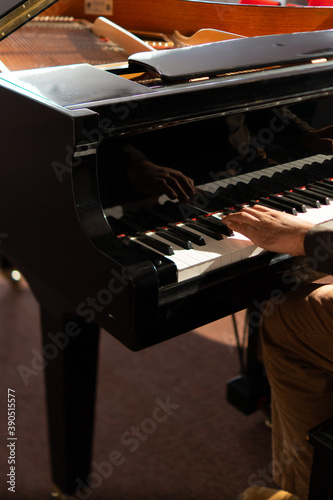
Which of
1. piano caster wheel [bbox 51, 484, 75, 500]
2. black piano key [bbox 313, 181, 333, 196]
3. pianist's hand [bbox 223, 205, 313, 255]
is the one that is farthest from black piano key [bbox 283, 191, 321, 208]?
piano caster wheel [bbox 51, 484, 75, 500]

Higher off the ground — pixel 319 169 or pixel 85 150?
pixel 85 150

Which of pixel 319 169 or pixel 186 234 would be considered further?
pixel 319 169

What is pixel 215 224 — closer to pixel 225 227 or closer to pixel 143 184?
pixel 225 227

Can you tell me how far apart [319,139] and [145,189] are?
65 cm

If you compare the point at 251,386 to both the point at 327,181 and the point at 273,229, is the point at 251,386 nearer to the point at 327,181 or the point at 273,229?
the point at 327,181

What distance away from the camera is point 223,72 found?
5.20 ft

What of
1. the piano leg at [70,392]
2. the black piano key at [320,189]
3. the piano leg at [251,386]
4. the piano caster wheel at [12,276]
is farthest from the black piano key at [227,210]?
the piano caster wheel at [12,276]

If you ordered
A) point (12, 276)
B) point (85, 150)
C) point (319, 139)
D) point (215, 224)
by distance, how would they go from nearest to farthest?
1. point (85, 150)
2. point (215, 224)
3. point (319, 139)
4. point (12, 276)

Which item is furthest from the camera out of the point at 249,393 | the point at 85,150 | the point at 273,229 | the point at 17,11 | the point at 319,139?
the point at 249,393

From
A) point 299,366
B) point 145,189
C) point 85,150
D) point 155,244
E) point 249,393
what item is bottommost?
point 249,393

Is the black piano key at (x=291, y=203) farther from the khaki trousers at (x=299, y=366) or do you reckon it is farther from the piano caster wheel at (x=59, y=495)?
the piano caster wheel at (x=59, y=495)

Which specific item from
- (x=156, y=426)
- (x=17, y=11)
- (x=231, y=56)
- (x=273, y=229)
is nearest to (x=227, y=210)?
(x=273, y=229)

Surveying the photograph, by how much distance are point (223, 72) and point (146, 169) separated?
0.37 metres

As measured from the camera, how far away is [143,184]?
4.86ft
